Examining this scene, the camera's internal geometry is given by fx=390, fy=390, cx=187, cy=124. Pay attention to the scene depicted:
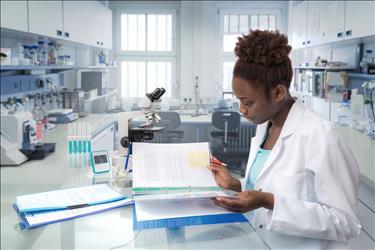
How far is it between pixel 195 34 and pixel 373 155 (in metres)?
4.25

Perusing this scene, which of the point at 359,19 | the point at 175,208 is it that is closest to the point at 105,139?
the point at 359,19

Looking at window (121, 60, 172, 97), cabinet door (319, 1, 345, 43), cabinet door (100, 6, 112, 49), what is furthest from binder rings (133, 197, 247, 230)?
window (121, 60, 172, 97)

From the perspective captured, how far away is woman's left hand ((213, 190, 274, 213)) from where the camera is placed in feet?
3.40

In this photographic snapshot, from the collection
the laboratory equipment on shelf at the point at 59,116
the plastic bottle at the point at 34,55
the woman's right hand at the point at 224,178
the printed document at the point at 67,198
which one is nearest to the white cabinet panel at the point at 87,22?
the plastic bottle at the point at 34,55

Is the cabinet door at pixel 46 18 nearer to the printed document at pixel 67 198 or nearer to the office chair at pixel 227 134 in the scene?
the printed document at pixel 67 198

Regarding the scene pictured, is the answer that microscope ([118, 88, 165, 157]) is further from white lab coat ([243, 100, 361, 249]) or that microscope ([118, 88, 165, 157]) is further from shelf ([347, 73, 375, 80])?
shelf ([347, 73, 375, 80])

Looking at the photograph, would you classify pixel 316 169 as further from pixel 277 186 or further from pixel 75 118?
pixel 75 118

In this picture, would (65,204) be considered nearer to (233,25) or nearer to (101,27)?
(101,27)

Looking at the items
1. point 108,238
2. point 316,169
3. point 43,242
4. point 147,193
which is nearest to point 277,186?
point 316,169

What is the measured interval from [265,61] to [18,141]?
5.98 feet

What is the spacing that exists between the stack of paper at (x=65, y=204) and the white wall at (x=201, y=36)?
463 cm

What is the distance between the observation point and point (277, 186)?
1.13m

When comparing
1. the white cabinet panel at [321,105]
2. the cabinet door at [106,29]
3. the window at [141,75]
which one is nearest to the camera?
the white cabinet panel at [321,105]

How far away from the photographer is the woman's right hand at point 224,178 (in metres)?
1.25
